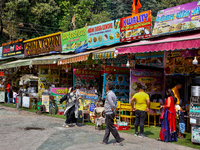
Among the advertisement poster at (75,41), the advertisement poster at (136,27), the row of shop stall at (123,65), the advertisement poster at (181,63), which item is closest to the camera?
the row of shop stall at (123,65)

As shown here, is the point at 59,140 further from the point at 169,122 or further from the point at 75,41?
the point at 75,41

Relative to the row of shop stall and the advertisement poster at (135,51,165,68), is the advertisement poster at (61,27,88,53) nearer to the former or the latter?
the row of shop stall

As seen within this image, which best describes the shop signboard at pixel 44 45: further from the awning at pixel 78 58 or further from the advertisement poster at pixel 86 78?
the awning at pixel 78 58

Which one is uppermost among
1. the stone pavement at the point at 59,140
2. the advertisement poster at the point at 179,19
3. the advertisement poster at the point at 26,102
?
the advertisement poster at the point at 179,19

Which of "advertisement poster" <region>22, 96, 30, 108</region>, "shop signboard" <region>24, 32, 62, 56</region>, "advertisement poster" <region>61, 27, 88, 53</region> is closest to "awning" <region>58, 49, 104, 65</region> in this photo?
"advertisement poster" <region>61, 27, 88, 53</region>

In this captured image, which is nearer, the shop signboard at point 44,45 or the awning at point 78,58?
the awning at point 78,58

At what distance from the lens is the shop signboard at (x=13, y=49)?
68.5 ft

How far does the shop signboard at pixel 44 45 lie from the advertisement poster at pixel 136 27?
20.9 feet

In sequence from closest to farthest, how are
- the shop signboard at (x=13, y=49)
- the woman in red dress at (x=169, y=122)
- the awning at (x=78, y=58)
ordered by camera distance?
1. the woman in red dress at (x=169, y=122)
2. the awning at (x=78, y=58)
3. the shop signboard at (x=13, y=49)

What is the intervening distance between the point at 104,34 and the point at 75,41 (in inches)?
117

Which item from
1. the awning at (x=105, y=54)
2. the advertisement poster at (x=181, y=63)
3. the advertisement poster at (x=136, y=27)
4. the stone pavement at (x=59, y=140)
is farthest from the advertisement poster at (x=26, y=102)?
the advertisement poster at (x=181, y=63)

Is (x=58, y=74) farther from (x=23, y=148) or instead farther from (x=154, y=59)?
(x=23, y=148)

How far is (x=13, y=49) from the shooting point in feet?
73.0

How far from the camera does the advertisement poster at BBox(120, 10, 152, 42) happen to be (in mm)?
10469
